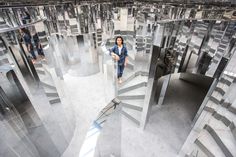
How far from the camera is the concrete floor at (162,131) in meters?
1.97

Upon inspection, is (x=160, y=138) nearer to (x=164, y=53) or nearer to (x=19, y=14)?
(x=164, y=53)

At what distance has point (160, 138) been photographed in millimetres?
2174

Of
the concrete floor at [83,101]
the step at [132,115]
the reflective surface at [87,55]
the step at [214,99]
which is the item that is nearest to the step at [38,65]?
the reflective surface at [87,55]

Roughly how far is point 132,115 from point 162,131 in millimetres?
558

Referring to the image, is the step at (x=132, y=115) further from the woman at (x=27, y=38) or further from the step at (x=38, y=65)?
the woman at (x=27, y=38)

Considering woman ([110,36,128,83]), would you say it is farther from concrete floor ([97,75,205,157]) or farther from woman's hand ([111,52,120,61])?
concrete floor ([97,75,205,157])

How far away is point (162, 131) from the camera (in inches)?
90.1

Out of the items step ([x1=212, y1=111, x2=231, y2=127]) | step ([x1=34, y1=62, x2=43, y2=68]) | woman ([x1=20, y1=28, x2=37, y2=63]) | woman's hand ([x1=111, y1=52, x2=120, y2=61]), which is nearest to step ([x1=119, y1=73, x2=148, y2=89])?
woman's hand ([x1=111, y1=52, x2=120, y2=61])

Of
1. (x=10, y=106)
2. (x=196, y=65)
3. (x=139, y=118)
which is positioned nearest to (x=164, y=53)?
(x=196, y=65)

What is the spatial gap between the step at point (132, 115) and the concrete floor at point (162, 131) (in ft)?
0.22

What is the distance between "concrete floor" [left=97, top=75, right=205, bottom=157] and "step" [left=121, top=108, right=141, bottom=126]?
66 millimetres

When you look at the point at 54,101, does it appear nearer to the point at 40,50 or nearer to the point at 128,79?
the point at 40,50

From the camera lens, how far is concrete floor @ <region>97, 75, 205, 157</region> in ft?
6.48

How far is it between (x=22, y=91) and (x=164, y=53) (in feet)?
5.06
